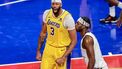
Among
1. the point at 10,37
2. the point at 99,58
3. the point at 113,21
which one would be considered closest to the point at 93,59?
the point at 99,58

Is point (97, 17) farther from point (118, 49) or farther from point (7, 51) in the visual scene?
point (7, 51)

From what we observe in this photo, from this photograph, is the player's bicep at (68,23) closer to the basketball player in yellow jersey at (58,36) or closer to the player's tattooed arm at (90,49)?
the basketball player in yellow jersey at (58,36)

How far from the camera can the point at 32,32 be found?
1155cm

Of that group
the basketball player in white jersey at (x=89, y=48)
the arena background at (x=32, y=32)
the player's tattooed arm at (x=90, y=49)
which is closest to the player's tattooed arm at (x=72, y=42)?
the basketball player in white jersey at (x=89, y=48)

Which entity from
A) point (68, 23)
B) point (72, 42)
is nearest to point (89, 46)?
point (72, 42)

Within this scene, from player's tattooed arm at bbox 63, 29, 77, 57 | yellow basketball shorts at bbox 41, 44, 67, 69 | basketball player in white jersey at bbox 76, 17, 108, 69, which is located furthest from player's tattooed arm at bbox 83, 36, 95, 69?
yellow basketball shorts at bbox 41, 44, 67, 69

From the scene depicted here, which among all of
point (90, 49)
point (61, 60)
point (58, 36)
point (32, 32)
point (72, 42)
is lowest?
point (61, 60)

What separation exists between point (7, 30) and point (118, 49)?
3161 millimetres

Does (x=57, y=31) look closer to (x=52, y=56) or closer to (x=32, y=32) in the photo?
(x=52, y=56)

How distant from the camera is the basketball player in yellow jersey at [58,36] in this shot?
24.2 feet

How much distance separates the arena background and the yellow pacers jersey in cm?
197

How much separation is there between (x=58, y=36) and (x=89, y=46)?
731 millimetres

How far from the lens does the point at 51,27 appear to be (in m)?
7.48

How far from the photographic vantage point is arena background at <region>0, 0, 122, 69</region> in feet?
32.3
